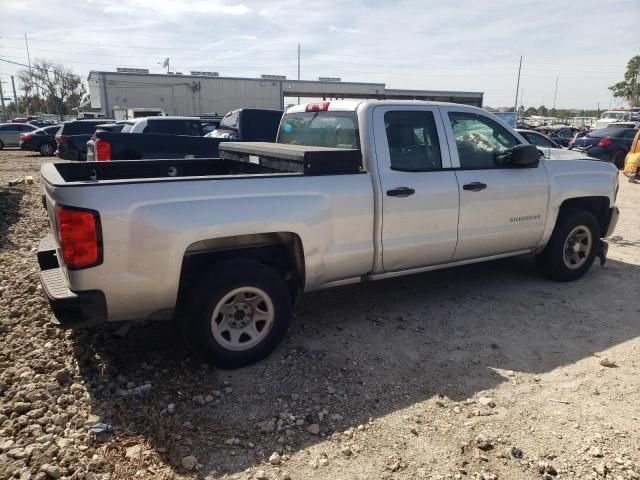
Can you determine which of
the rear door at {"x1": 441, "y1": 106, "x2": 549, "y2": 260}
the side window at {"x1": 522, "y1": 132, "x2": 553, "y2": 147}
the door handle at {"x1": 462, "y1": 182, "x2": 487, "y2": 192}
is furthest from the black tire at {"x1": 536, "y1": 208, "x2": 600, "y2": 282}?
the side window at {"x1": 522, "y1": 132, "x2": 553, "y2": 147}

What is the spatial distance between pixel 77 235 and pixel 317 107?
273 cm

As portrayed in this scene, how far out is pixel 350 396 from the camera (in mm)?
3303

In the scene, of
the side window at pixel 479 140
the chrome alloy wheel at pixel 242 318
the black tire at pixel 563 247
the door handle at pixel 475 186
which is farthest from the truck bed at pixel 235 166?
the black tire at pixel 563 247

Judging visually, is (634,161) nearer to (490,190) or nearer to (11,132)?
(490,190)

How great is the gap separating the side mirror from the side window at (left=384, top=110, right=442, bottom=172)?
2.60 feet

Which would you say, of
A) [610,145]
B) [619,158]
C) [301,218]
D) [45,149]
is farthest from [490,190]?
[45,149]

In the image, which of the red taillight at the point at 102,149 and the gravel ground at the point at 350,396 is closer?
the gravel ground at the point at 350,396

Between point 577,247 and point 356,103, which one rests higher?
point 356,103

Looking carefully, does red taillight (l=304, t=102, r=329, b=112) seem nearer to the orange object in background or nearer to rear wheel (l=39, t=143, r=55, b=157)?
the orange object in background

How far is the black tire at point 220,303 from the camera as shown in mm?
3355

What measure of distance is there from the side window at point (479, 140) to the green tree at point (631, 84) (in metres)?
81.7

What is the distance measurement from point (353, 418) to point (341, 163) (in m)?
1.85

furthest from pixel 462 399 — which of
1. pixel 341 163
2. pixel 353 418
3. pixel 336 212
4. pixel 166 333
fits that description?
pixel 166 333

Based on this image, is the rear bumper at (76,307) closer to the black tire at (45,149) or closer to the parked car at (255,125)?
the parked car at (255,125)
